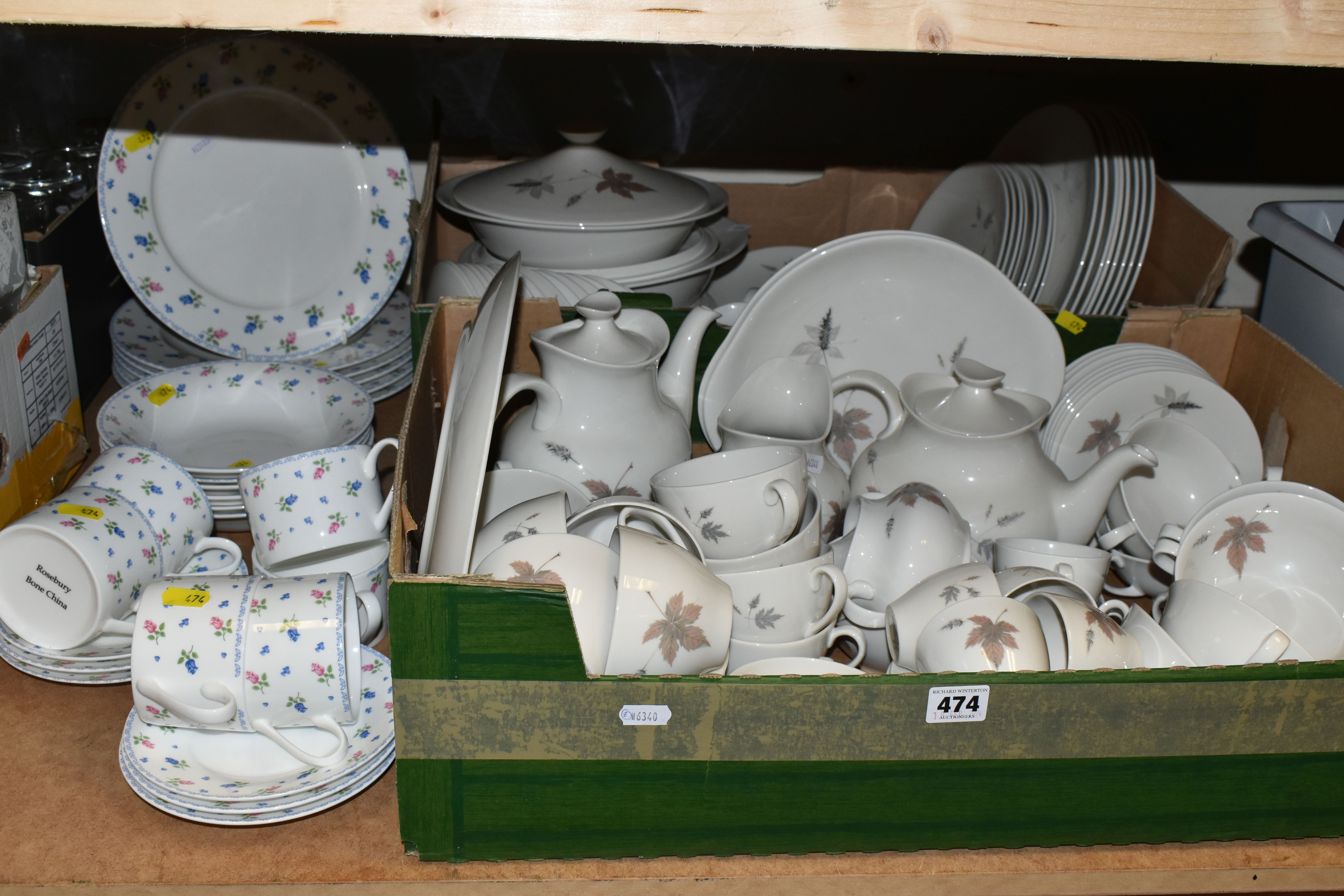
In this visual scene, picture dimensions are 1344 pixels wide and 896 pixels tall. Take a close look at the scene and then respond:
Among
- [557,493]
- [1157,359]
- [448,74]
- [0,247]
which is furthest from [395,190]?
[1157,359]

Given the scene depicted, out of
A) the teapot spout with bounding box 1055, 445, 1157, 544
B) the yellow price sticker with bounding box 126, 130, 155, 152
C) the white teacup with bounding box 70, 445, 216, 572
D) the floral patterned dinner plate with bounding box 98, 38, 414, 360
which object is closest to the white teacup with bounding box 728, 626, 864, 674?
the teapot spout with bounding box 1055, 445, 1157, 544

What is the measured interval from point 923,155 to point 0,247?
1.17 m

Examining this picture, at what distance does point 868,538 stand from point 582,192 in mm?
505

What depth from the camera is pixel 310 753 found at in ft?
2.52

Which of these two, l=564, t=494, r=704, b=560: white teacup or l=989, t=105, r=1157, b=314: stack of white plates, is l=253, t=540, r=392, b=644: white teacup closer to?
l=564, t=494, r=704, b=560: white teacup

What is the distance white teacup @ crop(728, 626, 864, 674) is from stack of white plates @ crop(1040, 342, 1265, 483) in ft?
1.13

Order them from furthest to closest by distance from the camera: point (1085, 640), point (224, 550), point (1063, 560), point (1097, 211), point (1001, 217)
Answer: point (1001, 217) < point (1097, 211) < point (224, 550) < point (1063, 560) < point (1085, 640)

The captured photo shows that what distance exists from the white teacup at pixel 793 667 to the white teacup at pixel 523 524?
0.56 ft

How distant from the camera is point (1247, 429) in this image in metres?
1.01

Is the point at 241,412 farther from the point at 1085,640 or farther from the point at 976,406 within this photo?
the point at 1085,640

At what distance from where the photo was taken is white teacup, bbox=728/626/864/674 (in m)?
0.79

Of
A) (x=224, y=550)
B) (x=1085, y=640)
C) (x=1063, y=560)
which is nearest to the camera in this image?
(x=1085, y=640)

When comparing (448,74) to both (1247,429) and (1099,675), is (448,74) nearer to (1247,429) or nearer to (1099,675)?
(1247,429)

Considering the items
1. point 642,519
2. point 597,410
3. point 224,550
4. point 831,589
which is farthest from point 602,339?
point 224,550
